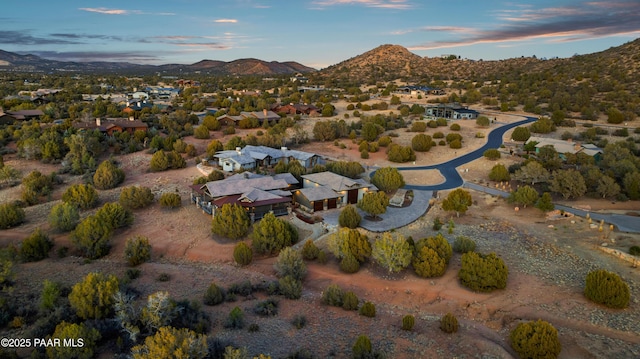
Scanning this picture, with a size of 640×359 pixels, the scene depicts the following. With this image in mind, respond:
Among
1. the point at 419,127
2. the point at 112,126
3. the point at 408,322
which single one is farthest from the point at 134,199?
the point at 419,127

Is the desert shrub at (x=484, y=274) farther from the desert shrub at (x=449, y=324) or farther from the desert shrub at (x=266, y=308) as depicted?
the desert shrub at (x=266, y=308)

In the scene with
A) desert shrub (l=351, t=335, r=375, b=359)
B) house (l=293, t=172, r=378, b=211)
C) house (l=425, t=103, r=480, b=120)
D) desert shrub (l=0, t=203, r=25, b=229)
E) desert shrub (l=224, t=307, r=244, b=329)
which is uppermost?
house (l=425, t=103, r=480, b=120)

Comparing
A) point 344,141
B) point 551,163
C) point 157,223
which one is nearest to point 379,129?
point 344,141

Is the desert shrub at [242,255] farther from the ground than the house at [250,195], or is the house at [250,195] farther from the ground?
the house at [250,195]

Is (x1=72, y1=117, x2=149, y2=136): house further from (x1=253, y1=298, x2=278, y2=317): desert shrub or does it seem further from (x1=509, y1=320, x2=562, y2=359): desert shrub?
(x1=509, y1=320, x2=562, y2=359): desert shrub

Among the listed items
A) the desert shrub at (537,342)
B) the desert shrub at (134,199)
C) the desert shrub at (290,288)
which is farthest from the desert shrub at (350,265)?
the desert shrub at (134,199)

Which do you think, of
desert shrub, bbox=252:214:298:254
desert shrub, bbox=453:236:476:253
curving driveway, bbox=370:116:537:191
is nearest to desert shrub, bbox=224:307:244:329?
desert shrub, bbox=252:214:298:254

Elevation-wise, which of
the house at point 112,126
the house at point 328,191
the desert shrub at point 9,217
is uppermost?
the house at point 112,126
